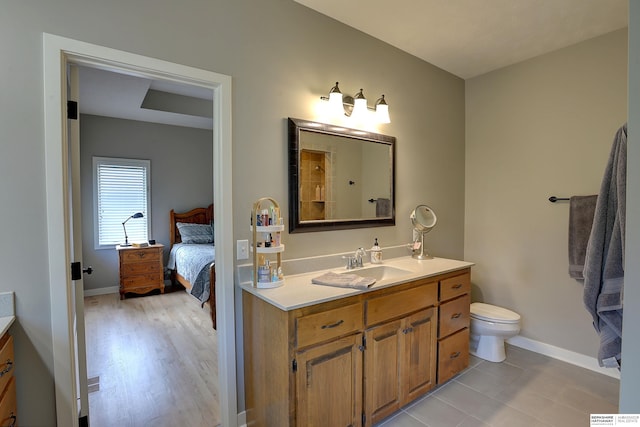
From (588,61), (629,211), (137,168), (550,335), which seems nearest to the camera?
(629,211)

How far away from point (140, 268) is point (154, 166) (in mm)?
1731

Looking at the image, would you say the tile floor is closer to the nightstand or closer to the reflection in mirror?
the reflection in mirror

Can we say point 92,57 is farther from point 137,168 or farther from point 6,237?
point 137,168

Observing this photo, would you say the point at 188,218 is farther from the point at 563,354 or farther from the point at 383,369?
the point at 563,354

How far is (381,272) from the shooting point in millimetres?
2479

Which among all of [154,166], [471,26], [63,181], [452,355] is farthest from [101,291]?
[471,26]

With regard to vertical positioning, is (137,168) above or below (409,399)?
above

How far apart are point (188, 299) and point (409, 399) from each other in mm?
3660

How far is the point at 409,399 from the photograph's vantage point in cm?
210

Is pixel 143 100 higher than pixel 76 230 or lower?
Answer: higher

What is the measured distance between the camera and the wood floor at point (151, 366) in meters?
2.09

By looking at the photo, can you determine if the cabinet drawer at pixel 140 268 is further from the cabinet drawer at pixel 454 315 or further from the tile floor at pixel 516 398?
the cabinet drawer at pixel 454 315

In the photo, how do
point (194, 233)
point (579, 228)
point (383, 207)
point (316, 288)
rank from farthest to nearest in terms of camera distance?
point (194, 233) < point (383, 207) < point (579, 228) < point (316, 288)

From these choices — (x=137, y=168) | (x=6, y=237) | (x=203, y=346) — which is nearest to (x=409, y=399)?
(x=203, y=346)
